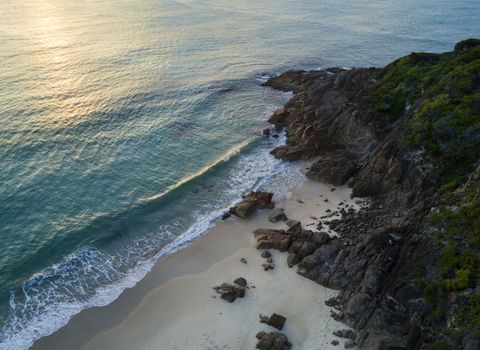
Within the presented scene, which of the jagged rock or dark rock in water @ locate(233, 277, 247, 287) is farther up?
the jagged rock

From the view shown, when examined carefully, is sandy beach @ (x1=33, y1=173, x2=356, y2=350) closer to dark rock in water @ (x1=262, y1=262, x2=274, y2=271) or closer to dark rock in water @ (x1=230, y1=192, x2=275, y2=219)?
dark rock in water @ (x1=262, y1=262, x2=274, y2=271)

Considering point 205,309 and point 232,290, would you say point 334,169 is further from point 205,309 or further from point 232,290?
point 205,309

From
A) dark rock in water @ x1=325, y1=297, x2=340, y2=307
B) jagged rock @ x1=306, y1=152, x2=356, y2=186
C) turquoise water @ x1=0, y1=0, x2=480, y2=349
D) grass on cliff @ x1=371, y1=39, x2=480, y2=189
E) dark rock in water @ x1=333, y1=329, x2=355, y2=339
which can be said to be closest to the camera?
dark rock in water @ x1=333, y1=329, x2=355, y2=339

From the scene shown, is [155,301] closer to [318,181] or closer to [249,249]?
[249,249]

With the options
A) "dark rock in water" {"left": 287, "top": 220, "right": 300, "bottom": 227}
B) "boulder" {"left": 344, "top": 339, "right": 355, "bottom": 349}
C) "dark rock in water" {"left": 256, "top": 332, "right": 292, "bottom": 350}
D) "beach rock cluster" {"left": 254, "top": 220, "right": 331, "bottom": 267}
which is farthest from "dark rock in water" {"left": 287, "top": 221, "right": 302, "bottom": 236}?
"boulder" {"left": 344, "top": 339, "right": 355, "bottom": 349}

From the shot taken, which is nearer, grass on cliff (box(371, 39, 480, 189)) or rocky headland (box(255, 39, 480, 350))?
rocky headland (box(255, 39, 480, 350))

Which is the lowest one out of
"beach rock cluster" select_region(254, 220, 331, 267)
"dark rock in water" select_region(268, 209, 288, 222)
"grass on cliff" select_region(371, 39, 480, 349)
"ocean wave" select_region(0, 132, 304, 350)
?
"ocean wave" select_region(0, 132, 304, 350)

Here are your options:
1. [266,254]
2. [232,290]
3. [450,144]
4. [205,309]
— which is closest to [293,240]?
[266,254]
